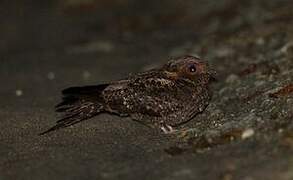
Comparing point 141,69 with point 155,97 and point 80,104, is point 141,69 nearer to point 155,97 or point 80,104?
point 80,104

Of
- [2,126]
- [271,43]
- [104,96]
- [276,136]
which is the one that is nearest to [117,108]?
[104,96]

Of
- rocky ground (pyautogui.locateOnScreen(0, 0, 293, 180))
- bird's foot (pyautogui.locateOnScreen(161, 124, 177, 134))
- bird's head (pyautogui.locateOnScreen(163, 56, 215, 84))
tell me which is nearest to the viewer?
rocky ground (pyautogui.locateOnScreen(0, 0, 293, 180))

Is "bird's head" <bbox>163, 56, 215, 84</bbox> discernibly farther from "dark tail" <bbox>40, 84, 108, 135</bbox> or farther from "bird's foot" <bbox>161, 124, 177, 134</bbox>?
"dark tail" <bbox>40, 84, 108, 135</bbox>

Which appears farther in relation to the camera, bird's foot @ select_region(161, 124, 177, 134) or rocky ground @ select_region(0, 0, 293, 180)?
bird's foot @ select_region(161, 124, 177, 134)

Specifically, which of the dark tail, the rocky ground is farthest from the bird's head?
the dark tail

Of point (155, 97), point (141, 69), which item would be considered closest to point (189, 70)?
point (155, 97)

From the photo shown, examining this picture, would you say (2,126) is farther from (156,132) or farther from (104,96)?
(156,132)

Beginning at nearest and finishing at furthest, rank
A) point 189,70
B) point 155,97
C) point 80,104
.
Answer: point 155,97 < point 189,70 < point 80,104
